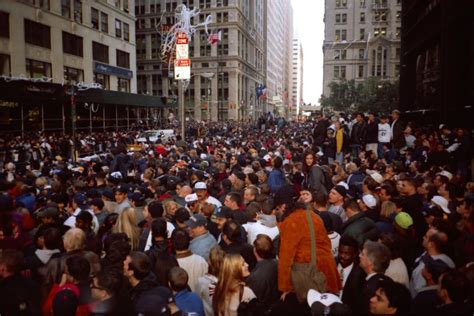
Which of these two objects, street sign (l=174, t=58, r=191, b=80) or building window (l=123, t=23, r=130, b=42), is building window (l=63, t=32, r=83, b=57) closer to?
building window (l=123, t=23, r=130, b=42)

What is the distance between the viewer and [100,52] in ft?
153

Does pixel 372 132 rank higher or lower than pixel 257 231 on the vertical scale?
higher

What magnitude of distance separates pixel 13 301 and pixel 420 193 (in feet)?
24.5

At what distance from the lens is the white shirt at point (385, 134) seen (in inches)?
598

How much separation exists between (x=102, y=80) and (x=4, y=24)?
15.1 m

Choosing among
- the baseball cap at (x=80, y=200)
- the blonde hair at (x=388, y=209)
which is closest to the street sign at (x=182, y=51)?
the baseball cap at (x=80, y=200)

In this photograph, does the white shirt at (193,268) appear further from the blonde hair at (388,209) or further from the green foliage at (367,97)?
the green foliage at (367,97)

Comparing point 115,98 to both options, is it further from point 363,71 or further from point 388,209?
point 363,71

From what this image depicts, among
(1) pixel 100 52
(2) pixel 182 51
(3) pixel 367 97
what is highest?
(1) pixel 100 52

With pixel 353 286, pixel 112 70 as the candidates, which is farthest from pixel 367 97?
pixel 353 286

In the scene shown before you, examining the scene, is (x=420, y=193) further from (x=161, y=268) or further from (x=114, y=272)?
(x=114, y=272)

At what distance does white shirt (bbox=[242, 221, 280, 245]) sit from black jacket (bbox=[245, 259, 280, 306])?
4.85ft

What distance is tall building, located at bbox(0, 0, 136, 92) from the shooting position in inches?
1312

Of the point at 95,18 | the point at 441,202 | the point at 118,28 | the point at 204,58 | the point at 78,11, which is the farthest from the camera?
the point at 204,58
